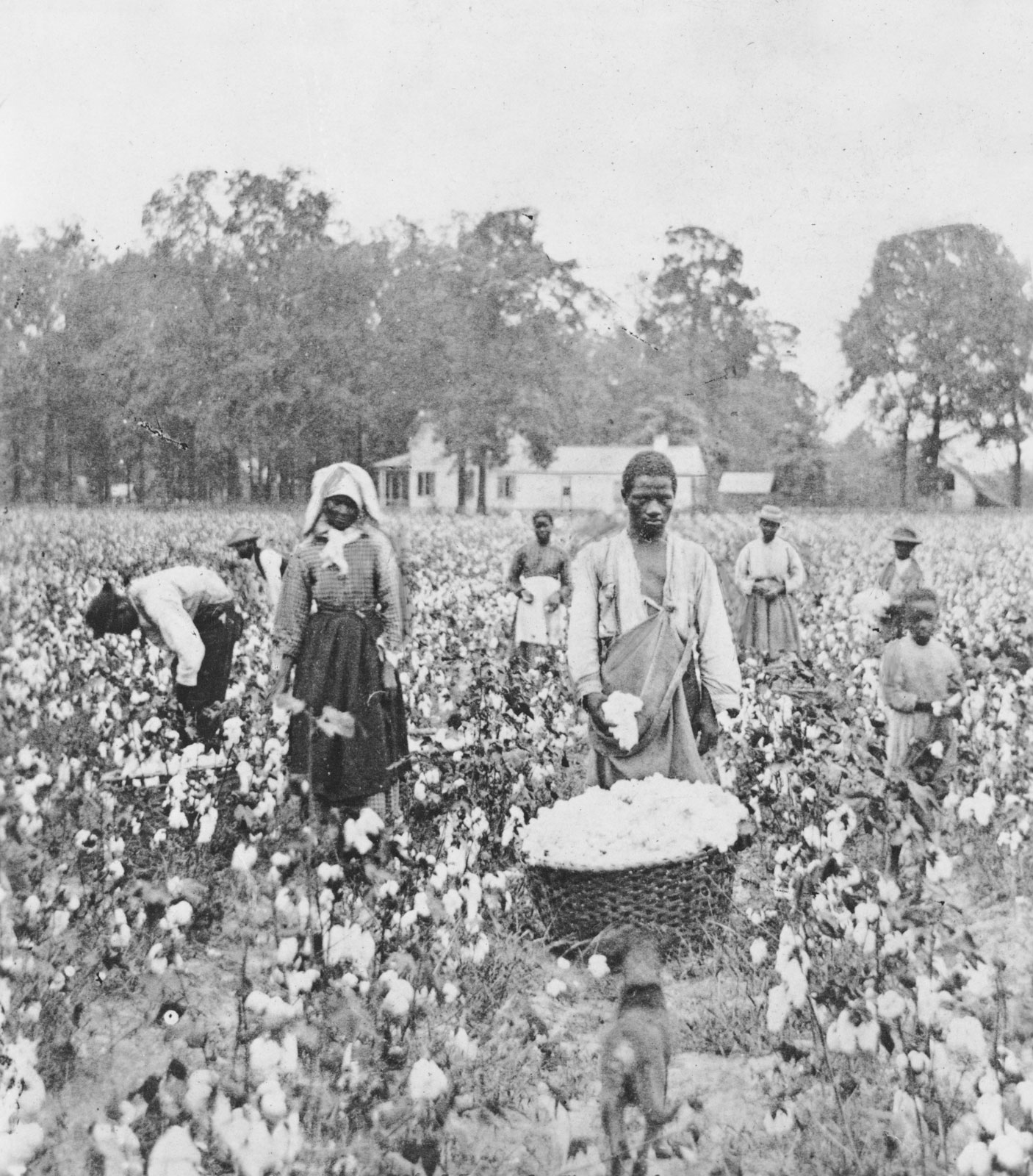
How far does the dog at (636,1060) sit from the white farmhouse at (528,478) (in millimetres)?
4704

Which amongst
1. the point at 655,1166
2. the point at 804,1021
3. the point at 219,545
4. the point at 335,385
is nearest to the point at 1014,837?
the point at 804,1021

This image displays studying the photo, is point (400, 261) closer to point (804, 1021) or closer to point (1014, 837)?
point (1014, 837)

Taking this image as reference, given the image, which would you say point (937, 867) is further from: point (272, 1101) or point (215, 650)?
point (215, 650)

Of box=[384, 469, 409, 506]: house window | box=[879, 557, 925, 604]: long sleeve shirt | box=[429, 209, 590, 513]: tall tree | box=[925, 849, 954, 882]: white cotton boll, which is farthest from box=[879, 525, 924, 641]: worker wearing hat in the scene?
box=[925, 849, 954, 882]: white cotton boll

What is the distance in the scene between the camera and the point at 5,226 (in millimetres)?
3889

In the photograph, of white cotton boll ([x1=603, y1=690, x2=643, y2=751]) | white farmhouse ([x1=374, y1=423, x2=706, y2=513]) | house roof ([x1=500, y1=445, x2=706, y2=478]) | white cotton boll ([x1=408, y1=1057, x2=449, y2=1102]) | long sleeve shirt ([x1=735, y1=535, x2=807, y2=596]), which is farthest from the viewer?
house roof ([x1=500, y1=445, x2=706, y2=478])

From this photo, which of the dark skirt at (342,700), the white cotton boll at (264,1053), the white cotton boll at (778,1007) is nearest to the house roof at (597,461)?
the dark skirt at (342,700)

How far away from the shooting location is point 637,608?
4.05 meters

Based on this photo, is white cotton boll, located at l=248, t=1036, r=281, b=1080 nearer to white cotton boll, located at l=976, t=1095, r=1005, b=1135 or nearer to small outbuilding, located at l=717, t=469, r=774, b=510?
white cotton boll, located at l=976, t=1095, r=1005, b=1135

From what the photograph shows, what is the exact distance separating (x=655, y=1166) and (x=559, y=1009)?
1.04 meters

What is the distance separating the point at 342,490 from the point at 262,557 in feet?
5.42

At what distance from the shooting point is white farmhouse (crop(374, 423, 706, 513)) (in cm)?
957

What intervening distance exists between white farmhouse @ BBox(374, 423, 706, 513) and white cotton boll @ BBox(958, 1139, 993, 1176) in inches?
218

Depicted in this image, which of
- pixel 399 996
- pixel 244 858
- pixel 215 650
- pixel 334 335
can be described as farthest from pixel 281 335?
pixel 399 996
